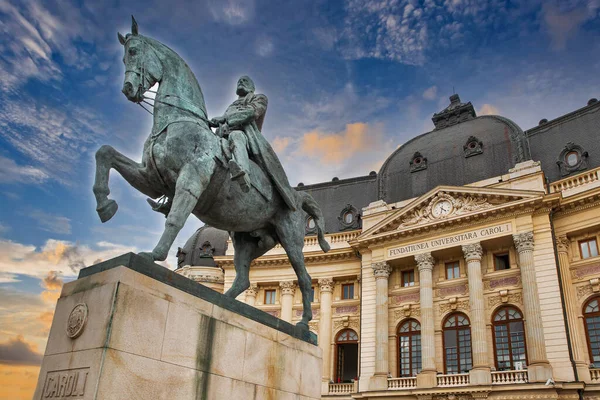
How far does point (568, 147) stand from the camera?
34875 millimetres

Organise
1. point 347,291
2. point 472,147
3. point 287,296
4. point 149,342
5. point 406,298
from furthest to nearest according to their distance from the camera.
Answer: point 287,296 → point 347,291 → point 472,147 → point 406,298 → point 149,342

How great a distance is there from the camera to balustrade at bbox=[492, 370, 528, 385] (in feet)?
94.8

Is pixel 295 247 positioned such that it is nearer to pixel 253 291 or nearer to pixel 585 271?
pixel 585 271

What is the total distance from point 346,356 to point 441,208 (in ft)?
46.1

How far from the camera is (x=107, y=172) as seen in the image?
6676 mm

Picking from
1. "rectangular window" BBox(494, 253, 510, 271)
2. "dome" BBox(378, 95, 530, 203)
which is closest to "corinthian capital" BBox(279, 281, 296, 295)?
"dome" BBox(378, 95, 530, 203)

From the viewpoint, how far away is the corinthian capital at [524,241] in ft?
103

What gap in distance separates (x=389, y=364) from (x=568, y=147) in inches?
739

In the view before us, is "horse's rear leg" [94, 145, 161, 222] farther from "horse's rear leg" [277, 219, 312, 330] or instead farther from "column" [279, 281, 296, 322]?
"column" [279, 281, 296, 322]

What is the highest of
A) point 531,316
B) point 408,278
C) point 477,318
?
point 408,278

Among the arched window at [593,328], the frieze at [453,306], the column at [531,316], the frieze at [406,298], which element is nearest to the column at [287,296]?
the frieze at [406,298]

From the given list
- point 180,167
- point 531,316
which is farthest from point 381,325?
point 180,167

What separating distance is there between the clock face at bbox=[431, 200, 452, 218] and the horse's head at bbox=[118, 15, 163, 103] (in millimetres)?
30385

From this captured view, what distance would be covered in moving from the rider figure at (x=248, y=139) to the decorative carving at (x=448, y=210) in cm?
2798
